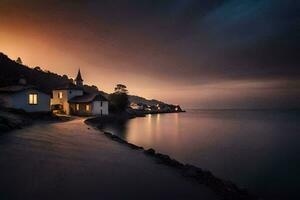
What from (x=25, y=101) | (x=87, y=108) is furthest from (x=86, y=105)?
(x=25, y=101)

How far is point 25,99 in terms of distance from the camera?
3278 centimetres

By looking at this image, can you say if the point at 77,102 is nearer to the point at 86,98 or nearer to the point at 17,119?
the point at 86,98

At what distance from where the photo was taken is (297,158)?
21453 millimetres

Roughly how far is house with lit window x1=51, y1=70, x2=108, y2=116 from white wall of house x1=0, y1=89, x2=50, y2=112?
15287mm

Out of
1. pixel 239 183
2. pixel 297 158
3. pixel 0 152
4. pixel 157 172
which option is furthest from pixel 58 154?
pixel 297 158

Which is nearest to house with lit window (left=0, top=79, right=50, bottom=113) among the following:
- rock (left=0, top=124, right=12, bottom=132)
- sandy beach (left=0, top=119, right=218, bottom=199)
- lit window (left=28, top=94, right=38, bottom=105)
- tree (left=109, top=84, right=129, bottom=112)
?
lit window (left=28, top=94, right=38, bottom=105)

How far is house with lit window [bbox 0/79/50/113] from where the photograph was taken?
31.6m

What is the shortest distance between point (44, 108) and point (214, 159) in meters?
30.0

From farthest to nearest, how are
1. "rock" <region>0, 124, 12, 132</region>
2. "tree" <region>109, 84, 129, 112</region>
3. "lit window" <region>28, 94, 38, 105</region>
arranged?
"tree" <region>109, 84, 129, 112</region>
"lit window" <region>28, 94, 38, 105</region>
"rock" <region>0, 124, 12, 132</region>

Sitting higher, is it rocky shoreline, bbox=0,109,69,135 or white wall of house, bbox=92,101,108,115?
white wall of house, bbox=92,101,108,115

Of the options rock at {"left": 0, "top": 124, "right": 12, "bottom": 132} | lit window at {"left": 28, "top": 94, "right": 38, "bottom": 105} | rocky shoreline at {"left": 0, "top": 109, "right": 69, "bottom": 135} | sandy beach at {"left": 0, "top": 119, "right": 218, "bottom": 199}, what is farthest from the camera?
lit window at {"left": 28, "top": 94, "right": 38, "bottom": 105}

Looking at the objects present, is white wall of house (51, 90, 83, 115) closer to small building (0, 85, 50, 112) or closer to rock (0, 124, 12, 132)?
small building (0, 85, 50, 112)

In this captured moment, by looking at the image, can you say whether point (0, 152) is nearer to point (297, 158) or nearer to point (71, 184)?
point (71, 184)

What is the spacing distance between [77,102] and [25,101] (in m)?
19.0
